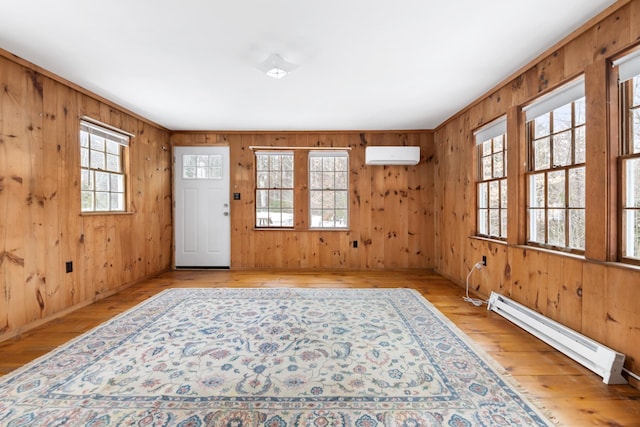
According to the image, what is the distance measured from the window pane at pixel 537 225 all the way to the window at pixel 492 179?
0.40m

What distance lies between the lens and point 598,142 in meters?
1.96

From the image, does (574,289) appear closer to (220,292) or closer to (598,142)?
(598,142)

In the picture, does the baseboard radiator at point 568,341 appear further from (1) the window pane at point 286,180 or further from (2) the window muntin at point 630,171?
(1) the window pane at point 286,180

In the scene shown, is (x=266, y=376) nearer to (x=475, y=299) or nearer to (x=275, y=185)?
(x=475, y=299)

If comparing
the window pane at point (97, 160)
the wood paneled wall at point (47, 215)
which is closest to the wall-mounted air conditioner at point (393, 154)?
the wood paneled wall at point (47, 215)

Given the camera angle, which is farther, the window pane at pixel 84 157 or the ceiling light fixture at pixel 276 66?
the window pane at pixel 84 157

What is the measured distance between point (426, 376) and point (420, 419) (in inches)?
15.4

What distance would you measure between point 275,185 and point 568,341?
4.13 m

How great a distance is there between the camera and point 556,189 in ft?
8.08

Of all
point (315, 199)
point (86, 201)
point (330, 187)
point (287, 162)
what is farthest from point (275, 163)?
point (86, 201)

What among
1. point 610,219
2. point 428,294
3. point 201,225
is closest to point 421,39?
point 610,219

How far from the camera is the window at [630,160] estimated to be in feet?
5.94

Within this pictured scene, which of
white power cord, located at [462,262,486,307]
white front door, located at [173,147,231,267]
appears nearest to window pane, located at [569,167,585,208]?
white power cord, located at [462,262,486,307]

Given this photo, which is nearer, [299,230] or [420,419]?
[420,419]
